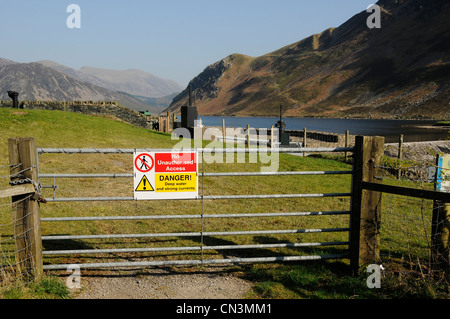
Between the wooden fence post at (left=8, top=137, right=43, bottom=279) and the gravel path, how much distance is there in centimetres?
73

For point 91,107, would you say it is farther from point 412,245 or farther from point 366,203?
point 366,203

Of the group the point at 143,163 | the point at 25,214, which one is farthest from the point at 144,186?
the point at 25,214

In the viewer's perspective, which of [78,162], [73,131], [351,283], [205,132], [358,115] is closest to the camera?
[351,283]

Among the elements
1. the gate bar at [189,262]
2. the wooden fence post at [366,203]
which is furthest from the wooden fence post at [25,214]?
the wooden fence post at [366,203]

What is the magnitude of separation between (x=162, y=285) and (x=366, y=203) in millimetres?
3266

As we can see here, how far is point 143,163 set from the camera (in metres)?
5.30

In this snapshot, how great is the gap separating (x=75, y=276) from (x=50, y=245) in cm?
163

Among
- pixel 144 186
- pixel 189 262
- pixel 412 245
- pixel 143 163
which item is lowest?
pixel 412 245

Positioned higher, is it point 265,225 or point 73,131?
point 73,131

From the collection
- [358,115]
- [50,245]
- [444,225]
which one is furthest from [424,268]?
[358,115]

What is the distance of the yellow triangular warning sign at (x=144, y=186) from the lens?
5.32 metres

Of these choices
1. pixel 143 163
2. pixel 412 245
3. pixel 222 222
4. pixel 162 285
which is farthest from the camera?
pixel 222 222
